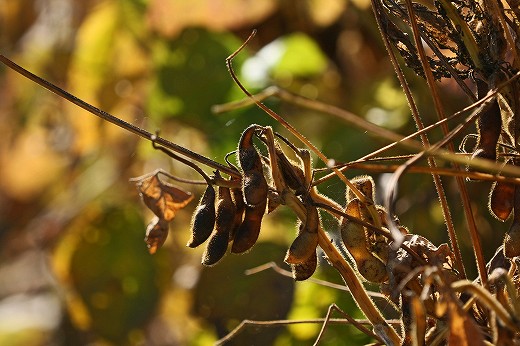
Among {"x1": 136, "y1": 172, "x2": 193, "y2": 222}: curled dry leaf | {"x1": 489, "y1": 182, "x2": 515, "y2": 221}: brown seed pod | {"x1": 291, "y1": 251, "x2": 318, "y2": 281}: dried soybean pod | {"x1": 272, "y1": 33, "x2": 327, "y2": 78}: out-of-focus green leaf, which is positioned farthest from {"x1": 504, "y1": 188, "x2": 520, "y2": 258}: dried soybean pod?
{"x1": 272, "y1": 33, "x2": 327, "y2": 78}: out-of-focus green leaf

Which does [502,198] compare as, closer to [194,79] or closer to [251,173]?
[251,173]

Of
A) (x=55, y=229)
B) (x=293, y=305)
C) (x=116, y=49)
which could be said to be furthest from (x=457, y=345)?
(x=55, y=229)

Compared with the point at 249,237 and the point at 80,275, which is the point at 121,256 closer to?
the point at 80,275

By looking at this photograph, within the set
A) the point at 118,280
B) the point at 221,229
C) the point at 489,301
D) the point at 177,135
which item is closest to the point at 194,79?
the point at 177,135

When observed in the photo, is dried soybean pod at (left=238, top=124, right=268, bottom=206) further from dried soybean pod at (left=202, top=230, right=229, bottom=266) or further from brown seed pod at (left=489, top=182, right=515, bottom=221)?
brown seed pod at (left=489, top=182, right=515, bottom=221)

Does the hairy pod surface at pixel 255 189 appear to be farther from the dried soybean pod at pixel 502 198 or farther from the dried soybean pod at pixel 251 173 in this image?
the dried soybean pod at pixel 502 198

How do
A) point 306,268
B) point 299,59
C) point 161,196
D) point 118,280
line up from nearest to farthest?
point 306,268 < point 161,196 < point 118,280 < point 299,59

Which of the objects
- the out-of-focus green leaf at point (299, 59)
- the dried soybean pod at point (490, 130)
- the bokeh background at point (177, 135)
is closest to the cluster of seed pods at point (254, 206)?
the dried soybean pod at point (490, 130)
